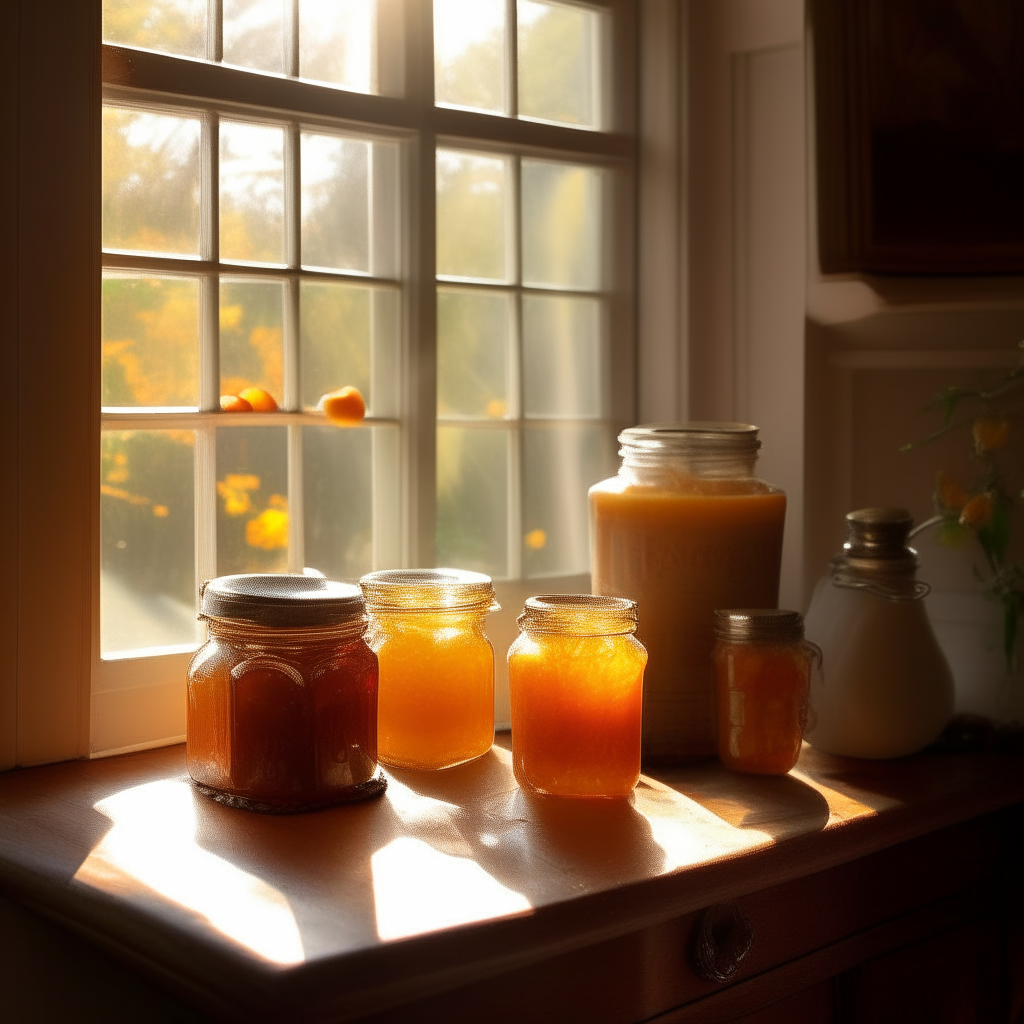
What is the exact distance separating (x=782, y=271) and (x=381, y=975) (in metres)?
1.21

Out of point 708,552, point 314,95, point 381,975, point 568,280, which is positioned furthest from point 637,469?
point 381,975

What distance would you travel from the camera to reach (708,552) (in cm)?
135

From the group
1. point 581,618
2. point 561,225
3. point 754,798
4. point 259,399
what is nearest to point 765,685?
point 754,798

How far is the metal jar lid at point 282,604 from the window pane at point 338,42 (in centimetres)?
68

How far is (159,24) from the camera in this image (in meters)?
1.37

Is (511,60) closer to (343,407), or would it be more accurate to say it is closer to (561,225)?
(561,225)

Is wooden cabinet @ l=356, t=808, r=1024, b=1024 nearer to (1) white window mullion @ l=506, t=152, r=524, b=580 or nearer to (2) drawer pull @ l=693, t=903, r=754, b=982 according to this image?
(2) drawer pull @ l=693, t=903, r=754, b=982

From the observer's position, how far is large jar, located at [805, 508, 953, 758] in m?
1.37

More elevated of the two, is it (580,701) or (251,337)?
(251,337)

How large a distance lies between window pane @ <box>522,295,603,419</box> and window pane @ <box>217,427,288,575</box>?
393mm

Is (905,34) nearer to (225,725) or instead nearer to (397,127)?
(397,127)

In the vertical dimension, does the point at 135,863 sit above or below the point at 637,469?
below

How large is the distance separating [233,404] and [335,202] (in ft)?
0.97

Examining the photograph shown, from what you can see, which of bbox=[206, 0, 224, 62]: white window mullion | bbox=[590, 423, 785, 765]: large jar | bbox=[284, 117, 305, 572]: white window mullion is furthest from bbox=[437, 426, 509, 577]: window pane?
bbox=[206, 0, 224, 62]: white window mullion
